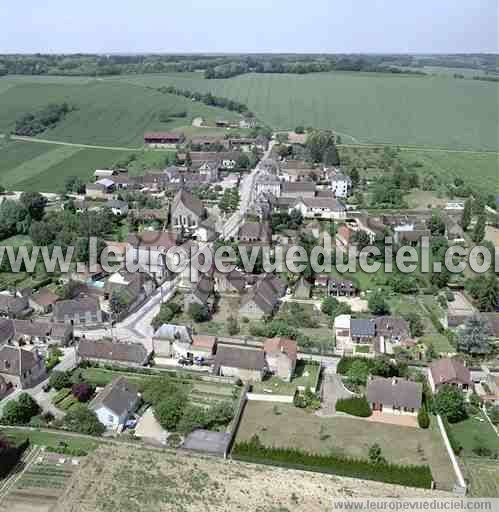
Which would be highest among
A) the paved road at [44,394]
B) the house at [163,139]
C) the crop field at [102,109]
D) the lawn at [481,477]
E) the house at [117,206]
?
the crop field at [102,109]

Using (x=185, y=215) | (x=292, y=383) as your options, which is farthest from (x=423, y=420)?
(x=185, y=215)

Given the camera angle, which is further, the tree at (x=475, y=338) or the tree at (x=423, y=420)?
the tree at (x=475, y=338)

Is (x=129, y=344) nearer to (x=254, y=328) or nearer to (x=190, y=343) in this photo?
(x=190, y=343)

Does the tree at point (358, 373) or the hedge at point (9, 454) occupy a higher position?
the tree at point (358, 373)

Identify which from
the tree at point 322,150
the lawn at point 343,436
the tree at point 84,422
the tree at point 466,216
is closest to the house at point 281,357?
the lawn at point 343,436

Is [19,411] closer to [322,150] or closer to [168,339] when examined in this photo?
[168,339]

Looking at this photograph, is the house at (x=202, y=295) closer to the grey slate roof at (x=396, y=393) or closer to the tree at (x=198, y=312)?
the tree at (x=198, y=312)

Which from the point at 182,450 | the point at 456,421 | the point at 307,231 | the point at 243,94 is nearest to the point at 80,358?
the point at 182,450
